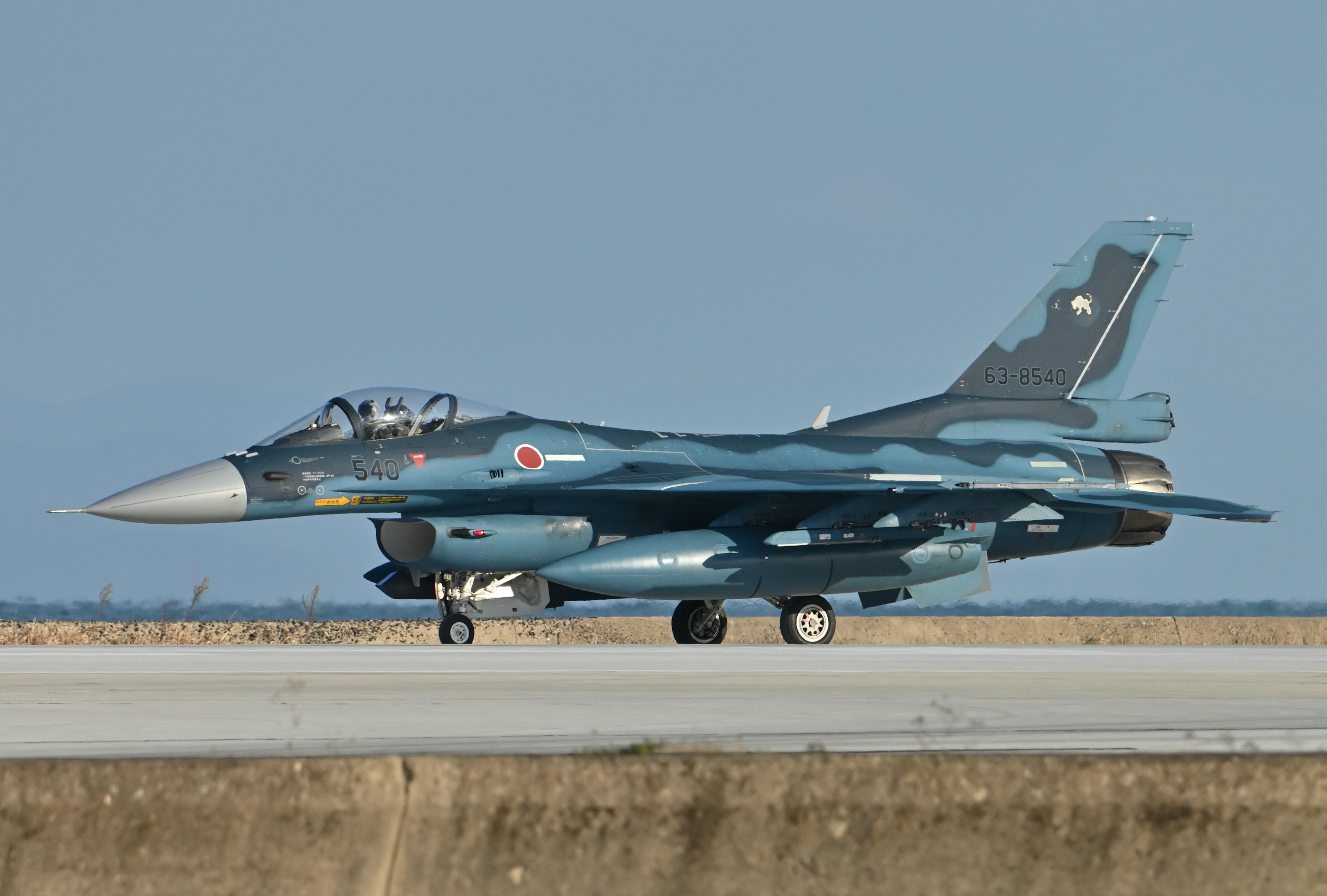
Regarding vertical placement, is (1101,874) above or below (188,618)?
below

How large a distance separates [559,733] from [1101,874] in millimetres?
2549

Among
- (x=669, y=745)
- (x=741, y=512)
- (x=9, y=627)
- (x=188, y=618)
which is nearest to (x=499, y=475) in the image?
(x=741, y=512)

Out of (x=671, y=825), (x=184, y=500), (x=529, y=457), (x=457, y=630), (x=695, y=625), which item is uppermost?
(x=529, y=457)

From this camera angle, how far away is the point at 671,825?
307 cm

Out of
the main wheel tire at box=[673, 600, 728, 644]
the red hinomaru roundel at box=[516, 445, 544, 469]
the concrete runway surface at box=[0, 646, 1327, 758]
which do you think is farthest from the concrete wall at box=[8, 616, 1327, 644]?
the concrete runway surface at box=[0, 646, 1327, 758]

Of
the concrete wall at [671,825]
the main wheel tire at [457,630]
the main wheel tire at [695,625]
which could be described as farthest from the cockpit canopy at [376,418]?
the concrete wall at [671,825]

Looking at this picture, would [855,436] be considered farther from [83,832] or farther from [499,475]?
[83,832]

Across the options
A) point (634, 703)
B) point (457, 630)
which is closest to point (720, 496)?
point (457, 630)

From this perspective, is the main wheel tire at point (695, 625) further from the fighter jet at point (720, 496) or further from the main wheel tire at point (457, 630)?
the main wheel tire at point (457, 630)

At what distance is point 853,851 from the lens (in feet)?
10.1

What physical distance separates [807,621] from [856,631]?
15.0ft

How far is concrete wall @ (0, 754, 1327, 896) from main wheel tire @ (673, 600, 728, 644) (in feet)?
50.6

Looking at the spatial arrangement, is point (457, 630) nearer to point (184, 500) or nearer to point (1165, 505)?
point (184, 500)

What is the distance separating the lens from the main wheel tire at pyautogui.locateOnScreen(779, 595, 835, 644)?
60.2ft
